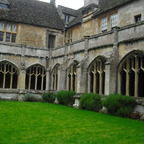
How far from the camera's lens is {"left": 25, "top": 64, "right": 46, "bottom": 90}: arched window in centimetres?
2216

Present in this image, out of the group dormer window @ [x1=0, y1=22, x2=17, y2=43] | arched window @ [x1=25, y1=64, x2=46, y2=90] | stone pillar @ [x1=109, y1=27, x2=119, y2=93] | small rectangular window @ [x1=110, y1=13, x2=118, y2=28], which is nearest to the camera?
stone pillar @ [x1=109, y1=27, x2=119, y2=93]

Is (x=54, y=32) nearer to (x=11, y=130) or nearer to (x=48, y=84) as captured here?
(x=48, y=84)

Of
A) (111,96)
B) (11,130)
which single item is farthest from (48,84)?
(11,130)

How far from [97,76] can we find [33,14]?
44.7 feet

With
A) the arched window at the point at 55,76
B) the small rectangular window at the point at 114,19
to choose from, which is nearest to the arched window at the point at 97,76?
the arched window at the point at 55,76

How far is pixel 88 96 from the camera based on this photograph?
570 inches

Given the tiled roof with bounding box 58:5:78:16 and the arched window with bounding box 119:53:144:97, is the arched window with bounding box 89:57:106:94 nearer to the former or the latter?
the arched window with bounding box 119:53:144:97

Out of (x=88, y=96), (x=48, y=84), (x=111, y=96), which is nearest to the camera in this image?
(x=111, y=96)

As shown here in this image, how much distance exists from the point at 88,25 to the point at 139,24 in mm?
10994

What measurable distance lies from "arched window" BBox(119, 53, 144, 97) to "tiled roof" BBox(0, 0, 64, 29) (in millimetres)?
14289

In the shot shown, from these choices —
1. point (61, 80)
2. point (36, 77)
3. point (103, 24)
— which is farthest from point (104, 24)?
point (36, 77)

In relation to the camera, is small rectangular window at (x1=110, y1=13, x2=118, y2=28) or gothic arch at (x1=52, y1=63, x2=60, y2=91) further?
gothic arch at (x1=52, y1=63, x2=60, y2=91)

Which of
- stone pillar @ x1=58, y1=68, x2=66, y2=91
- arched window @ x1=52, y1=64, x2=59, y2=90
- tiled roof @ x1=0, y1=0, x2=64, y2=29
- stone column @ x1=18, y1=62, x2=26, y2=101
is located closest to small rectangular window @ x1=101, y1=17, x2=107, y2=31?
arched window @ x1=52, y1=64, x2=59, y2=90

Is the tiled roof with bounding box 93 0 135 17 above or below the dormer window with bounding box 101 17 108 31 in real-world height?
above
